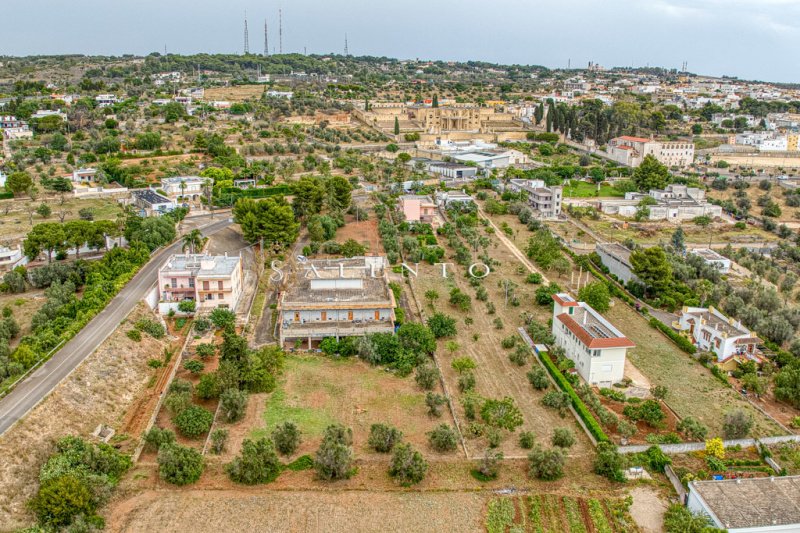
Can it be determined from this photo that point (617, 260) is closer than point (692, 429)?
No

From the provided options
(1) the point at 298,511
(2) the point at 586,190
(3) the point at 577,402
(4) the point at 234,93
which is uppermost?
(4) the point at 234,93

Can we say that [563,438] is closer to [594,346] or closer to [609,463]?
[609,463]

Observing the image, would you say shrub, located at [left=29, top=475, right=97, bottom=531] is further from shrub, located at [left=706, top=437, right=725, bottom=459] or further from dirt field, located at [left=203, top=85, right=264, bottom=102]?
dirt field, located at [left=203, top=85, right=264, bottom=102]

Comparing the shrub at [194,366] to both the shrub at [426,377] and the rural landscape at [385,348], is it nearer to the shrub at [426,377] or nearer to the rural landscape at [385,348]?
the rural landscape at [385,348]

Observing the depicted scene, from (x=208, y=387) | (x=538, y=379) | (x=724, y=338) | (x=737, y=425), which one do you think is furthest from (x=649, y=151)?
(x=208, y=387)

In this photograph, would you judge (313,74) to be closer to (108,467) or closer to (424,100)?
(424,100)

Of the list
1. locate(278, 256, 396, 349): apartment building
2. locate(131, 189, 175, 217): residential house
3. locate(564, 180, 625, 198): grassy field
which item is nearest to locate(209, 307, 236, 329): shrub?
locate(278, 256, 396, 349): apartment building
